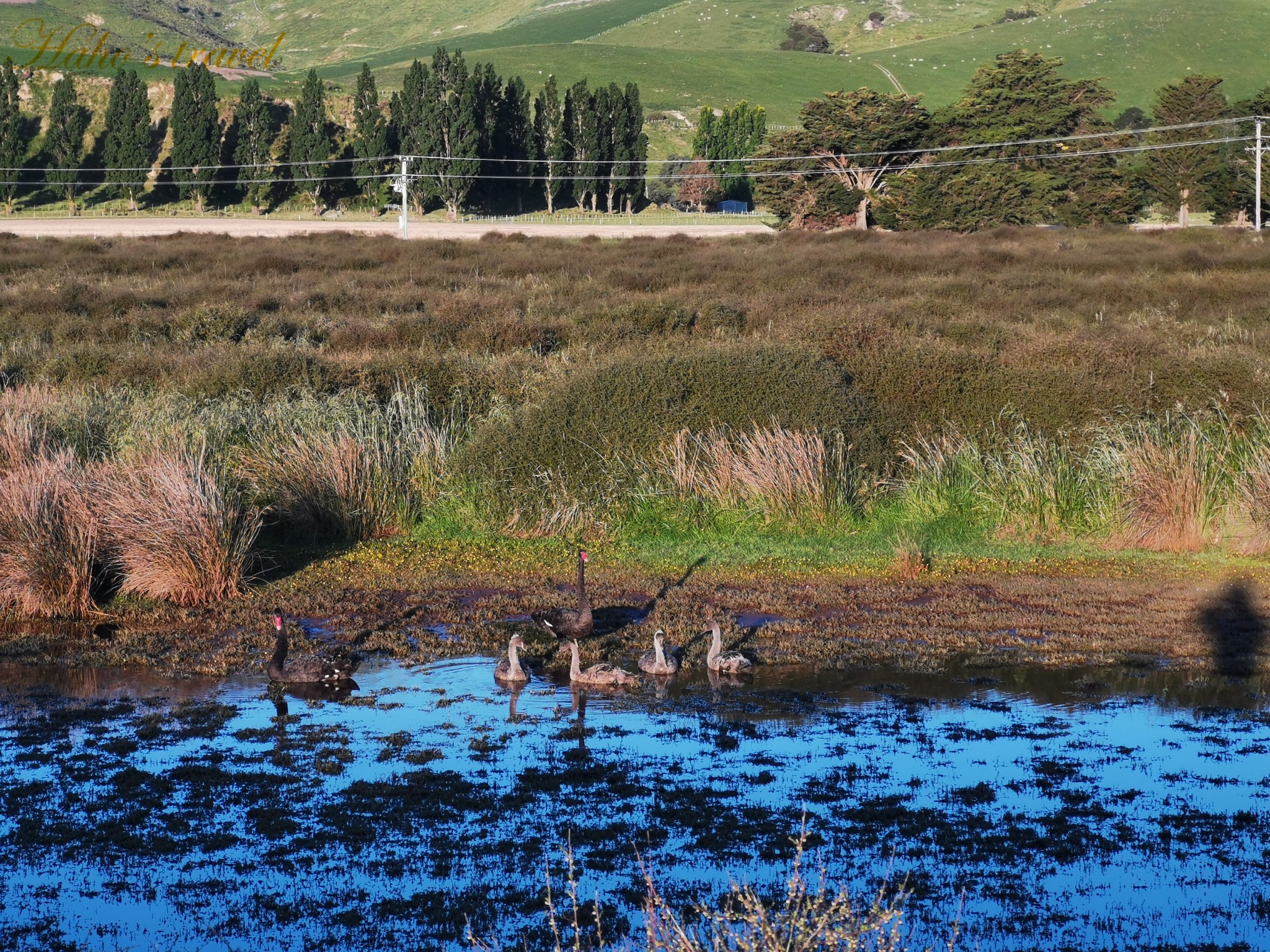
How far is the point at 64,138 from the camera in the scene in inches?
3615

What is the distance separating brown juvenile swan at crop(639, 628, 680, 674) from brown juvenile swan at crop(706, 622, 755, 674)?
10.8 inches

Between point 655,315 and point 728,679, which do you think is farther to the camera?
point 655,315

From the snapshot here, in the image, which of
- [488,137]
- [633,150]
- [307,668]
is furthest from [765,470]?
[633,150]

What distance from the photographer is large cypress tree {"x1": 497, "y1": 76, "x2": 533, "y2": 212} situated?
3681 inches

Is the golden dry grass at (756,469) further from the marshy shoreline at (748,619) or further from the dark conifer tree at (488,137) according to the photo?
the dark conifer tree at (488,137)

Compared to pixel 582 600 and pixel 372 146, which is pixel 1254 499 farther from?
pixel 372 146

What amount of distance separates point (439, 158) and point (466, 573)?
239 ft

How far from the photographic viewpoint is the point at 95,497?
1195cm

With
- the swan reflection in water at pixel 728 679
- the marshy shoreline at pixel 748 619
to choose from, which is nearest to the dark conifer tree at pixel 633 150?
the marshy shoreline at pixel 748 619

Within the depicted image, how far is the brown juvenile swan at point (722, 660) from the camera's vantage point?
9.85 meters

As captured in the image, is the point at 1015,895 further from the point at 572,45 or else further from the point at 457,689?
the point at 572,45

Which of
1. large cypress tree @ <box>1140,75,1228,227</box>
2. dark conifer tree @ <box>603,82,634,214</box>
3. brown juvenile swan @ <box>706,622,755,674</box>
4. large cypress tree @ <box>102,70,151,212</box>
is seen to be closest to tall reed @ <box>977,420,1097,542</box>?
brown juvenile swan @ <box>706,622,755,674</box>

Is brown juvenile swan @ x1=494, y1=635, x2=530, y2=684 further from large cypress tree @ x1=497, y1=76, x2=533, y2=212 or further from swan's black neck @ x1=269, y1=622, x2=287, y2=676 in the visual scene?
large cypress tree @ x1=497, y1=76, x2=533, y2=212

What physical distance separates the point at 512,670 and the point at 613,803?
8.41 ft
